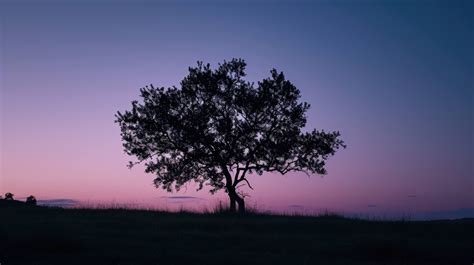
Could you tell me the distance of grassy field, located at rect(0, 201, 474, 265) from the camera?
14188mm

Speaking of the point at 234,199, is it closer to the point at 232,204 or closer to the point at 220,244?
the point at 232,204

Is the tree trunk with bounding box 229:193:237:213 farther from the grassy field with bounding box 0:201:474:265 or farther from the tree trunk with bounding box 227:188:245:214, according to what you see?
the grassy field with bounding box 0:201:474:265

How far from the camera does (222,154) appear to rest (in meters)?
35.3

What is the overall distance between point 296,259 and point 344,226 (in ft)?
28.3

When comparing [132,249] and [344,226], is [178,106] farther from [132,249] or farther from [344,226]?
[132,249]

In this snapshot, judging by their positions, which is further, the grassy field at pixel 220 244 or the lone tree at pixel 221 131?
the lone tree at pixel 221 131

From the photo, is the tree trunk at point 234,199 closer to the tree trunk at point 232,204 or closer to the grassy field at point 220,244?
the tree trunk at point 232,204

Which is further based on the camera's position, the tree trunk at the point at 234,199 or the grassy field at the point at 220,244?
the tree trunk at the point at 234,199

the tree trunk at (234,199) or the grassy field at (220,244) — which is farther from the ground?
the tree trunk at (234,199)

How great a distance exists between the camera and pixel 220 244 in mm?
17031

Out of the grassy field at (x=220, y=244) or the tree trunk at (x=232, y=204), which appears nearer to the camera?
the grassy field at (x=220, y=244)

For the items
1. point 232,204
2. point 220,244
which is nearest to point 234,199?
point 232,204

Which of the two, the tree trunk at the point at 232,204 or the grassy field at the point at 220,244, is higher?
the tree trunk at the point at 232,204

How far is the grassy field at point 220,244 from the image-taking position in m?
14.2
